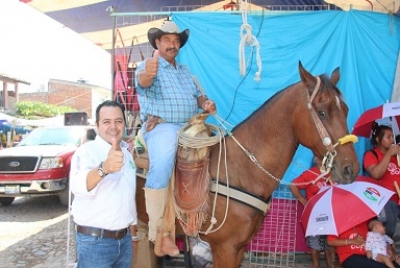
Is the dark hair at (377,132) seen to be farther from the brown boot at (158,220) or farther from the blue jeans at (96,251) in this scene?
the blue jeans at (96,251)

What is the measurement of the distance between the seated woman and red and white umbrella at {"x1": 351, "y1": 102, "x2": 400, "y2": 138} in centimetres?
117

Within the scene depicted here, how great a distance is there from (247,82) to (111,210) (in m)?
3.22

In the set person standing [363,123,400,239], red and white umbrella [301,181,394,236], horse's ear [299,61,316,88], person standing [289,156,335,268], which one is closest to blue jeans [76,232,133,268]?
horse's ear [299,61,316,88]

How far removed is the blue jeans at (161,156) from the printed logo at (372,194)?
1955 millimetres

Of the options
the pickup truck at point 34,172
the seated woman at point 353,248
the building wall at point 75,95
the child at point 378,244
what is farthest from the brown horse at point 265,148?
the building wall at point 75,95

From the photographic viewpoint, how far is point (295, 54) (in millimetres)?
4789

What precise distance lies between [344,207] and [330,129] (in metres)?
1.18

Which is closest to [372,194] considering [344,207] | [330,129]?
[344,207]

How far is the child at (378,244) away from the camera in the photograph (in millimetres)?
3281

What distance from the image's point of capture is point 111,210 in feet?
7.21

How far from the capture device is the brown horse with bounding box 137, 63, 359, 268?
2613 mm

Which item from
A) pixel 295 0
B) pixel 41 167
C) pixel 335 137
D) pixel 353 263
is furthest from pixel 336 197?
pixel 41 167

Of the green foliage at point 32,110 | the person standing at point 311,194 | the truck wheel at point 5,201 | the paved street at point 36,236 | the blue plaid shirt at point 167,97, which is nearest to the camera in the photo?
the blue plaid shirt at point 167,97

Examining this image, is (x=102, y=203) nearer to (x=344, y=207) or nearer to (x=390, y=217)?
(x=344, y=207)
